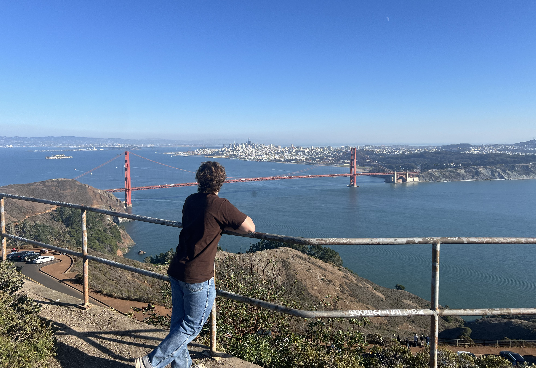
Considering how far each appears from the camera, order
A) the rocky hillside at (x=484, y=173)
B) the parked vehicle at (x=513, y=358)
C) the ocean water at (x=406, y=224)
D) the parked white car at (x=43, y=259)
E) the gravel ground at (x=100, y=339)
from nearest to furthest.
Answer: the gravel ground at (x=100, y=339) → the parked vehicle at (x=513, y=358) → the parked white car at (x=43, y=259) → the ocean water at (x=406, y=224) → the rocky hillside at (x=484, y=173)

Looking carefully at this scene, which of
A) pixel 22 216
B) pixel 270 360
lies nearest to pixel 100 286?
pixel 270 360

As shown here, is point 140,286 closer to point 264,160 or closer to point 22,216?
point 22,216

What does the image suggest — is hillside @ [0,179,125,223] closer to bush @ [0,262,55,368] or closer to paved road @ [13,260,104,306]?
paved road @ [13,260,104,306]

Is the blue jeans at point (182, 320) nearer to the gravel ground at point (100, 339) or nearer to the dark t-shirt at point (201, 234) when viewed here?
the dark t-shirt at point (201, 234)

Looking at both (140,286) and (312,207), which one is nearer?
(140,286)

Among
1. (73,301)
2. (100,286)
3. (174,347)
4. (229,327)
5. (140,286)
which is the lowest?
(140,286)

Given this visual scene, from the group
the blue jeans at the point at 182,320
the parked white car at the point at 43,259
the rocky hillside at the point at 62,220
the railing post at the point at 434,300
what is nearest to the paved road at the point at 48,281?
the parked white car at the point at 43,259

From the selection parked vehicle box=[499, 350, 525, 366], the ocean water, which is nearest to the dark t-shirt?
parked vehicle box=[499, 350, 525, 366]

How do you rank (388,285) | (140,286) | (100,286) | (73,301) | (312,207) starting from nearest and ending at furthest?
(73,301) < (100,286) < (140,286) < (388,285) < (312,207)
